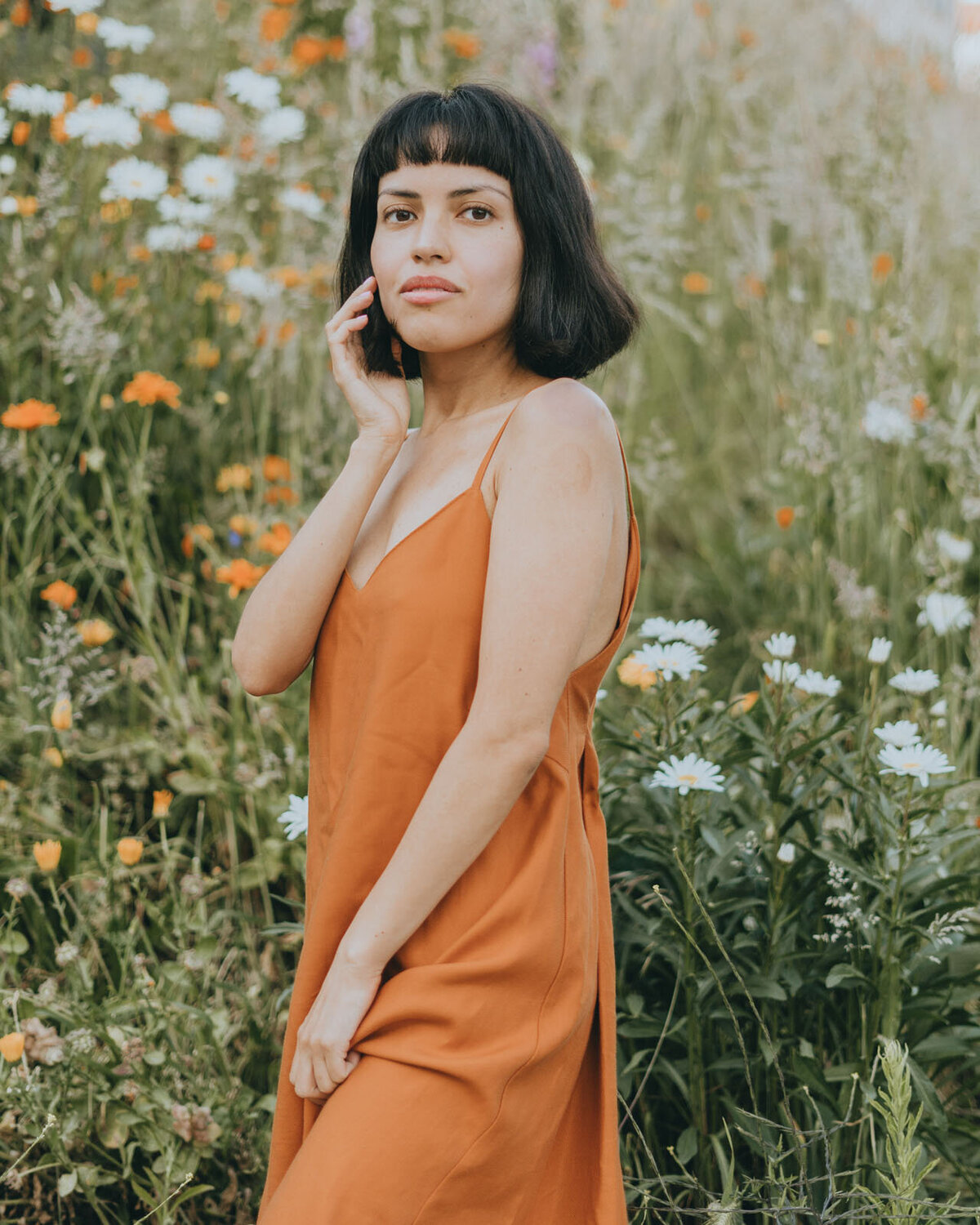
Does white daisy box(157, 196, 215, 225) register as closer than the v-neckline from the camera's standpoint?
No

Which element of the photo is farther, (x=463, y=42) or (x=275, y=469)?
(x=463, y=42)

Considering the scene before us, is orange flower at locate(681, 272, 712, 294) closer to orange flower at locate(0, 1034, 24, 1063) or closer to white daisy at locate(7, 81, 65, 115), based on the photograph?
white daisy at locate(7, 81, 65, 115)

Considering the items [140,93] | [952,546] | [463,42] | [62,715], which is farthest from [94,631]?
[463,42]

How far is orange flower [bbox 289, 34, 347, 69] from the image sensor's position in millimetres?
3619

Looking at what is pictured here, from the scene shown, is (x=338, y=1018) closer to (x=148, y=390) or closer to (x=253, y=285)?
(x=148, y=390)

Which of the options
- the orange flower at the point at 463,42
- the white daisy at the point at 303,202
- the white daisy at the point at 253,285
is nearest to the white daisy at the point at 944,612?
the white daisy at the point at 253,285

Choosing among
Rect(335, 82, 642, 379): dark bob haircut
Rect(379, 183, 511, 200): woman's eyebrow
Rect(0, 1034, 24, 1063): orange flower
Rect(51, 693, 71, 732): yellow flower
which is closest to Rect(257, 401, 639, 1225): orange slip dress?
Rect(335, 82, 642, 379): dark bob haircut

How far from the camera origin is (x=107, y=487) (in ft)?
7.20

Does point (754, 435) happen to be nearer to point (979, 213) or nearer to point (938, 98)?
point (979, 213)

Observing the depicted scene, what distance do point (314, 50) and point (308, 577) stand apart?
285 centimetres

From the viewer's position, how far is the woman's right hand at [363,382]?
139cm

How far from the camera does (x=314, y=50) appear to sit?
3641 millimetres

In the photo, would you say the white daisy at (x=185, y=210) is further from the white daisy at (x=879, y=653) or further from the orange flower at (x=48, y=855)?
the white daisy at (x=879, y=653)

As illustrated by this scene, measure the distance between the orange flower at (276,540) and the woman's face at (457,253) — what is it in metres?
0.94
